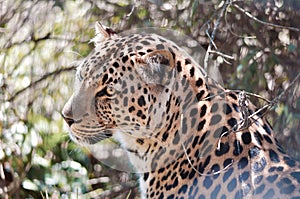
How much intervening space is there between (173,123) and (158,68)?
24 cm

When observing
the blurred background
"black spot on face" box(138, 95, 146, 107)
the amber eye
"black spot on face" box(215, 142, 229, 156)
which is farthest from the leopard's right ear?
the blurred background

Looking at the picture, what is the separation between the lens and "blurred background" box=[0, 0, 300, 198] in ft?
16.1

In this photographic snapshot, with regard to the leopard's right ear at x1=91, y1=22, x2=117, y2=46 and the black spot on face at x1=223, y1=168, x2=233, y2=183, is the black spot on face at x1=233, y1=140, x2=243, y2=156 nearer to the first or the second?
the black spot on face at x1=223, y1=168, x2=233, y2=183

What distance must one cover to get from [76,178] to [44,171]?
21 cm

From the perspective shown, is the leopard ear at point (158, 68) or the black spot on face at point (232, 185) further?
the leopard ear at point (158, 68)

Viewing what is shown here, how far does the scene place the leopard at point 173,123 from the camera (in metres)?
3.01

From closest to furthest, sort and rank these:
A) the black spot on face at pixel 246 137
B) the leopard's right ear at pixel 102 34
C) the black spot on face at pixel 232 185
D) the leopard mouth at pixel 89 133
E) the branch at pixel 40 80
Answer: the black spot on face at pixel 232 185 → the black spot on face at pixel 246 137 → the leopard mouth at pixel 89 133 → the leopard's right ear at pixel 102 34 → the branch at pixel 40 80

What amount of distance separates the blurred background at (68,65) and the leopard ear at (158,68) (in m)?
1.59

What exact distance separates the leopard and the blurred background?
57.2 inches

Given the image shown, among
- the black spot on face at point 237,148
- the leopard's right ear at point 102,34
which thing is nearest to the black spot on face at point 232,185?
the black spot on face at point 237,148

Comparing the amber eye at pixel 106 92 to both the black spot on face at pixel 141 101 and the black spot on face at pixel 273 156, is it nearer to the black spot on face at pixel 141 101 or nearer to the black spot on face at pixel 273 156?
the black spot on face at pixel 141 101

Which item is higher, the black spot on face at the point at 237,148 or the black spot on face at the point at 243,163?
the black spot on face at the point at 237,148

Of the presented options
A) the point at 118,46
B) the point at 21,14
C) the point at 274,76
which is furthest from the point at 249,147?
the point at 21,14

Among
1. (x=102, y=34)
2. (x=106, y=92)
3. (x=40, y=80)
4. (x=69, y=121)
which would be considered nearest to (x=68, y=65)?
(x=40, y=80)
